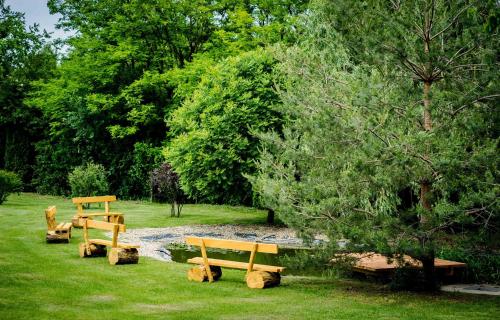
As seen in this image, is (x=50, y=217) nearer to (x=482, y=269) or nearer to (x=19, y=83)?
(x=482, y=269)

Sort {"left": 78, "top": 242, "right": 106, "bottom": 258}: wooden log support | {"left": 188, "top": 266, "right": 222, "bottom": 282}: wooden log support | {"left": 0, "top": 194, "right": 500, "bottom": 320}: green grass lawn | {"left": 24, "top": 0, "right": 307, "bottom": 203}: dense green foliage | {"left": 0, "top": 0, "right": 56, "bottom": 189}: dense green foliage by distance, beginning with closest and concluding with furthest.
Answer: {"left": 0, "top": 194, "right": 500, "bottom": 320}: green grass lawn → {"left": 188, "top": 266, "right": 222, "bottom": 282}: wooden log support → {"left": 78, "top": 242, "right": 106, "bottom": 258}: wooden log support → {"left": 24, "top": 0, "right": 307, "bottom": 203}: dense green foliage → {"left": 0, "top": 0, "right": 56, "bottom": 189}: dense green foliage

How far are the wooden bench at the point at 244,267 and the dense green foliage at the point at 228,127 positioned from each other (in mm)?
8072

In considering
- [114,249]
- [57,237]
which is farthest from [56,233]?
[114,249]

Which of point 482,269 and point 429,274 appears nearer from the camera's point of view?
point 429,274

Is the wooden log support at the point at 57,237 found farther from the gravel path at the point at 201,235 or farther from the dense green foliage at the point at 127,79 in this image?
the dense green foliage at the point at 127,79

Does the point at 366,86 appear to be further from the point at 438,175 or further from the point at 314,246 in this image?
the point at 314,246

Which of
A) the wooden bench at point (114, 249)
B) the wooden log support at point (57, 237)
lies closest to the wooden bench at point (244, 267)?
the wooden bench at point (114, 249)

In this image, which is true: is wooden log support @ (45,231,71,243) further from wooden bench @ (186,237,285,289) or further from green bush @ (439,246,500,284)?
green bush @ (439,246,500,284)

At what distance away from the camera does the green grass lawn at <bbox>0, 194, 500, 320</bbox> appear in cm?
790

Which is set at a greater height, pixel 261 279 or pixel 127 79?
pixel 127 79

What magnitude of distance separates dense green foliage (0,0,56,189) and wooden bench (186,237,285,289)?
25.6 m

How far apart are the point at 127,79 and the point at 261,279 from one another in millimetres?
25040

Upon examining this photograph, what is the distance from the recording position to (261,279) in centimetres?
982

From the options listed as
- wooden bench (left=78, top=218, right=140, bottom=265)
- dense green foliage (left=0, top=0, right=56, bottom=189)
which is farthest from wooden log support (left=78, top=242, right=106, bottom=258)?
dense green foliage (left=0, top=0, right=56, bottom=189)
